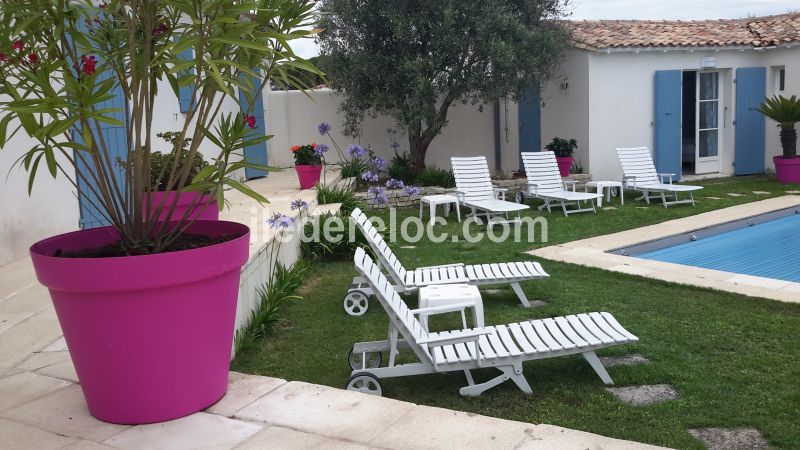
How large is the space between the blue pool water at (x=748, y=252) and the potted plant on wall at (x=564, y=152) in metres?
3.76

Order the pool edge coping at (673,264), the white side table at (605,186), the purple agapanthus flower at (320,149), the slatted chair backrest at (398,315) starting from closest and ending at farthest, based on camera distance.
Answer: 1. the slatted chair backrest at (398,315)
2. the pool edge coping at (673,264)
3. the purple agapanthus flower at (320,149)
4. the white side table at (605,186)

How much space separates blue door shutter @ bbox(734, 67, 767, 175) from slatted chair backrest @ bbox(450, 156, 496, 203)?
688 cm

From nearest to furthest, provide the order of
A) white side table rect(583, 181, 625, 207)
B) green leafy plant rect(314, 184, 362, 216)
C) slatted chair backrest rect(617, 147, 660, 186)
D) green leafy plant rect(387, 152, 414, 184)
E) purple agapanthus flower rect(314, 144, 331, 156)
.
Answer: green leafy plant rect(314, 184, 362, 216)
purple agapanthus flower rect(314, 144, 331, 156)
white side table rect(583, 181, 625, 207)
slatted chair backrest rect(617, 147, 660, 186)
green leafy plant rect(387, 152, 414, 184)

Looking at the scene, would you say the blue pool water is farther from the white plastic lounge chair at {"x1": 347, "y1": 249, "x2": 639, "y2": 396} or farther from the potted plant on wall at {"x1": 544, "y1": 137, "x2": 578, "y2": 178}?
the white plastic lounge chair at {"x1": 347, "y1": 249, "x2": 639, "y2": 396}

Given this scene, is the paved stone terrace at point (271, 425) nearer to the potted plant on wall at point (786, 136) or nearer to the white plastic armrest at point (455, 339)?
the white plastic armrest at point (455, 339)

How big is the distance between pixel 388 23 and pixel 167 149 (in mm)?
4524

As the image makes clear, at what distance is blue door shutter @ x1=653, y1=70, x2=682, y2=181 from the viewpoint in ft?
45.4

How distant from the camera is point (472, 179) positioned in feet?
36.3

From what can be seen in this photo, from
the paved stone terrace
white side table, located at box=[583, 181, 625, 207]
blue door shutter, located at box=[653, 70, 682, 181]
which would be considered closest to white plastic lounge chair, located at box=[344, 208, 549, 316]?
the paved stone terrace

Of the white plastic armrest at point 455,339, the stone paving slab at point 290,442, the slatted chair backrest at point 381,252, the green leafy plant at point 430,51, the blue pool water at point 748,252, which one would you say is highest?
the green leafy plant at point 430,51

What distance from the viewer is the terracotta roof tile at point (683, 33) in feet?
44.5

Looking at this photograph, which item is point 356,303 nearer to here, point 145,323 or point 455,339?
point 455,339

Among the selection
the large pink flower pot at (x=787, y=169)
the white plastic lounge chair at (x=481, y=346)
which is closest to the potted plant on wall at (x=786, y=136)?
the large pink flower pot at (x=787, y=169)

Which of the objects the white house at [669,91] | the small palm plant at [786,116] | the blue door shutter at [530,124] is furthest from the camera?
the blue door shutter at [530,124]
